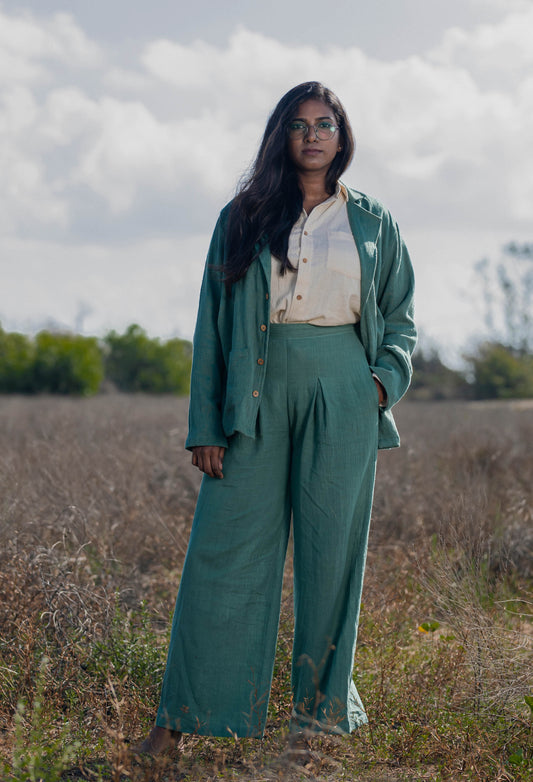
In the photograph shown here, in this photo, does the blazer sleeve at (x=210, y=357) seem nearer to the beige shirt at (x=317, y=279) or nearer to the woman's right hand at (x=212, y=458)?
the woman's right hand at (x=212, y=458)

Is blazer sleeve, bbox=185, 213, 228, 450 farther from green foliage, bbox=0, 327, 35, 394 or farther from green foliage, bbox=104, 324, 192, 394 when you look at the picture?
green foliage, bbox=104, 324, 192, 394

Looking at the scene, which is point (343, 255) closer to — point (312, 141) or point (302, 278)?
point (302, 278)

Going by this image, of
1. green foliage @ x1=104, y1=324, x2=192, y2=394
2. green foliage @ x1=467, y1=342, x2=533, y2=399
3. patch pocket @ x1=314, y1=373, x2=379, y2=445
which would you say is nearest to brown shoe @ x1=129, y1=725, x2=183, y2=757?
patch pocket @ x1=314, y1=373, x2=379, y2=445

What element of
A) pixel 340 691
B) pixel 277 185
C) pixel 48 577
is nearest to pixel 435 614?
pixel 340 691

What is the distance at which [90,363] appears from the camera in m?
20.5

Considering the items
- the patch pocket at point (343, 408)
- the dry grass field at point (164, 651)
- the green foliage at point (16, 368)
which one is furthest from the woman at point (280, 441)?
the green foliage at point (16, 368)

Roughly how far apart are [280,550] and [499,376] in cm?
2191

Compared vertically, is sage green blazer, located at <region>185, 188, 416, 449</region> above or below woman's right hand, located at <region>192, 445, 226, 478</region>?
above

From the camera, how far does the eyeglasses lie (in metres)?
2.83

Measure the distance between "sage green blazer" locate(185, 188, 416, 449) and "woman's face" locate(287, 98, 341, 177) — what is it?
18 centimetres

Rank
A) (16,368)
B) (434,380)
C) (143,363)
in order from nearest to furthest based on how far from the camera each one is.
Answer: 1. (16,368)
2. (143,363)
3. (434,380)

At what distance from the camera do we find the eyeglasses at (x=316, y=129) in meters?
2.83

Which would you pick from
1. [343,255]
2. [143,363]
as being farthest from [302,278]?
[143,363]

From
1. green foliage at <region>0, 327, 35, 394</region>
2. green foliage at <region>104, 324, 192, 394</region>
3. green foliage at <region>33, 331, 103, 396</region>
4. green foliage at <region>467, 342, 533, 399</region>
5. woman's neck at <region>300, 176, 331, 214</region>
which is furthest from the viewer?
green foliage at <region>467, 342, 533, 399</region>
